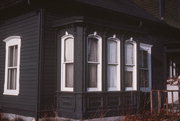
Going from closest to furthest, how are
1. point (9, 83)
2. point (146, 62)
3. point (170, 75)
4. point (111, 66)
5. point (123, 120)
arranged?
point (123, 120) → point (111, 66) → point (9, 83) → point (146, 62) → point (170, 75)

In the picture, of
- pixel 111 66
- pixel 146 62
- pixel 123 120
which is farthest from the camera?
pixel 146 62

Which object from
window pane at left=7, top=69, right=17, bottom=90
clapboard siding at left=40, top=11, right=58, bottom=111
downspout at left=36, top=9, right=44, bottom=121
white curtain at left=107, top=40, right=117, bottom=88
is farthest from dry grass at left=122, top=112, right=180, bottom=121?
window pane at left=7, top=69, right=17, bottom=90

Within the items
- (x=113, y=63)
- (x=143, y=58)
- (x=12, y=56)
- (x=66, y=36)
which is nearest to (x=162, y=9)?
(x=143, y=58)

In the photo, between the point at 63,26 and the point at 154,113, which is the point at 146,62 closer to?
the point at 154,113

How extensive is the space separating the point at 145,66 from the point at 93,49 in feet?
15.7

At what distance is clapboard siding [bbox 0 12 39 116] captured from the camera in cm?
1012

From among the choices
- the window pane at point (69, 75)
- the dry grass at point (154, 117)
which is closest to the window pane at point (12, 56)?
the window pane at point (69, 75)

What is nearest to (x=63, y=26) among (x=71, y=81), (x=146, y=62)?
(x=71, y=81)

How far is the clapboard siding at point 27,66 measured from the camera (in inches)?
398

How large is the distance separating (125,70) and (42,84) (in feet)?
10.4

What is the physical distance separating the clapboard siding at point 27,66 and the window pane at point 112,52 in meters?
2.56

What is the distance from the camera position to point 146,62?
14039 mm

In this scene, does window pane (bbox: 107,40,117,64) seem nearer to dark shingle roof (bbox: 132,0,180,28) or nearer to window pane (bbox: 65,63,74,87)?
window pane (bbox: 65,63,74,87)

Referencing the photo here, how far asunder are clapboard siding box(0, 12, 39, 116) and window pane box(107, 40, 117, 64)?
101 inches
